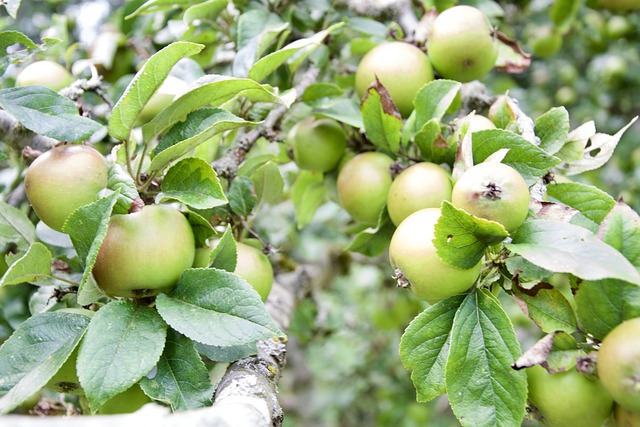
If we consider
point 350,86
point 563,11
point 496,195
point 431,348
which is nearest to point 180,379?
point 431,348

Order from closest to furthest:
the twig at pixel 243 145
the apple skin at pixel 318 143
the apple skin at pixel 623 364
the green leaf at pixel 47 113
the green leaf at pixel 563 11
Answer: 1. the apple skin at pixel 623 364
2. the green leaf at pixel 47 113
3. the twig at pixel 243 145
4. the apple skin at pixel 318 143
5. the green leaf at pixel 563 11

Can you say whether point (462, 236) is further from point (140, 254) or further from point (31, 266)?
point (31, 266)

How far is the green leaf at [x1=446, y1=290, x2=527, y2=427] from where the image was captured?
66 cm

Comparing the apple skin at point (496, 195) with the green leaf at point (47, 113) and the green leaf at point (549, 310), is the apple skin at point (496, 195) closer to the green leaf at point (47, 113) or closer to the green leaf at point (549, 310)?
the green leaf at point (549, 310)

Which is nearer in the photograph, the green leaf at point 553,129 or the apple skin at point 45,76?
the green leaf at point 553,129

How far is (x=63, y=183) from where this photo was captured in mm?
749

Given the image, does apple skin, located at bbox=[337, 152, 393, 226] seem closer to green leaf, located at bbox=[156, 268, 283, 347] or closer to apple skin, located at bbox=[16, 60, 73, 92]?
green leaf, located at bbox=[156, 268, 283, 347]

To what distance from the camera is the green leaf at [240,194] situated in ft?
3.01

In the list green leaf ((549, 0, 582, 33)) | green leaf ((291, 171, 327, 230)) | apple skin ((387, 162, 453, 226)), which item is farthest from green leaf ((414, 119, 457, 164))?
green leaf ((549, 0, 582, 33))

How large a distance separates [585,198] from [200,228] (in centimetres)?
55

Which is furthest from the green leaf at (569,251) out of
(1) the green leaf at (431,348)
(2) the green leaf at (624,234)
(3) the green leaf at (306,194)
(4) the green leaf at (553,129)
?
(3) the green leaf at (306,194)

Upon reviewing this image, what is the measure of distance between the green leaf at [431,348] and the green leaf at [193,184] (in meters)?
0.30

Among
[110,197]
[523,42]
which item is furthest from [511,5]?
[110,197]

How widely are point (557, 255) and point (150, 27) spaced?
1.26m
